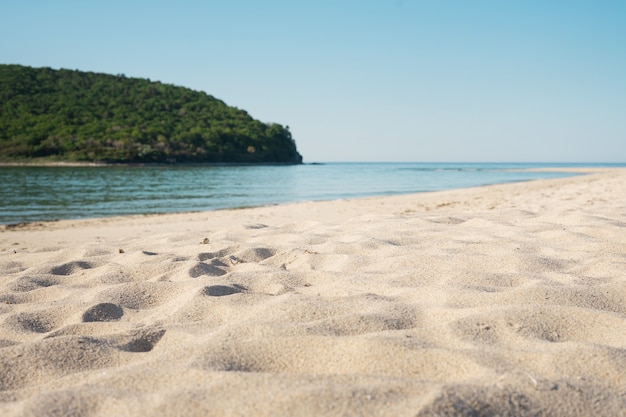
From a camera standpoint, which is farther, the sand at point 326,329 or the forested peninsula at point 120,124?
the forested peninsula at point 120,124

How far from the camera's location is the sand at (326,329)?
130cm

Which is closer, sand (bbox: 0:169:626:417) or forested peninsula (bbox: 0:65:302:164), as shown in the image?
sand (bbox: 0:169:626:417)

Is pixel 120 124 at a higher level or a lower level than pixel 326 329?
higher

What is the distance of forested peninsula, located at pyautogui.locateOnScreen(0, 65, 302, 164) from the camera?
51.8 metres

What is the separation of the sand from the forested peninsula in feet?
171

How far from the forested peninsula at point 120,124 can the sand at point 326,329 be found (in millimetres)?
52011

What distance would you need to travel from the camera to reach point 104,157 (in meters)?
50.8

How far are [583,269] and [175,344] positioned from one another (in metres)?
2.41

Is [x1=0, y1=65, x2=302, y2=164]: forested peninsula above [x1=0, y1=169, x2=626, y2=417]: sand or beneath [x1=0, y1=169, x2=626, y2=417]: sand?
above

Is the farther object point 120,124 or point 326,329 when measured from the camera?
point 120,124

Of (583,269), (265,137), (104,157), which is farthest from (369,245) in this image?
(265,137)

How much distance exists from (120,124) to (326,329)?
216 ft

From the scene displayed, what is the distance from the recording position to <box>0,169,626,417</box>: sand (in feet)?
4.28

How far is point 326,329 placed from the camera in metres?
1.88
